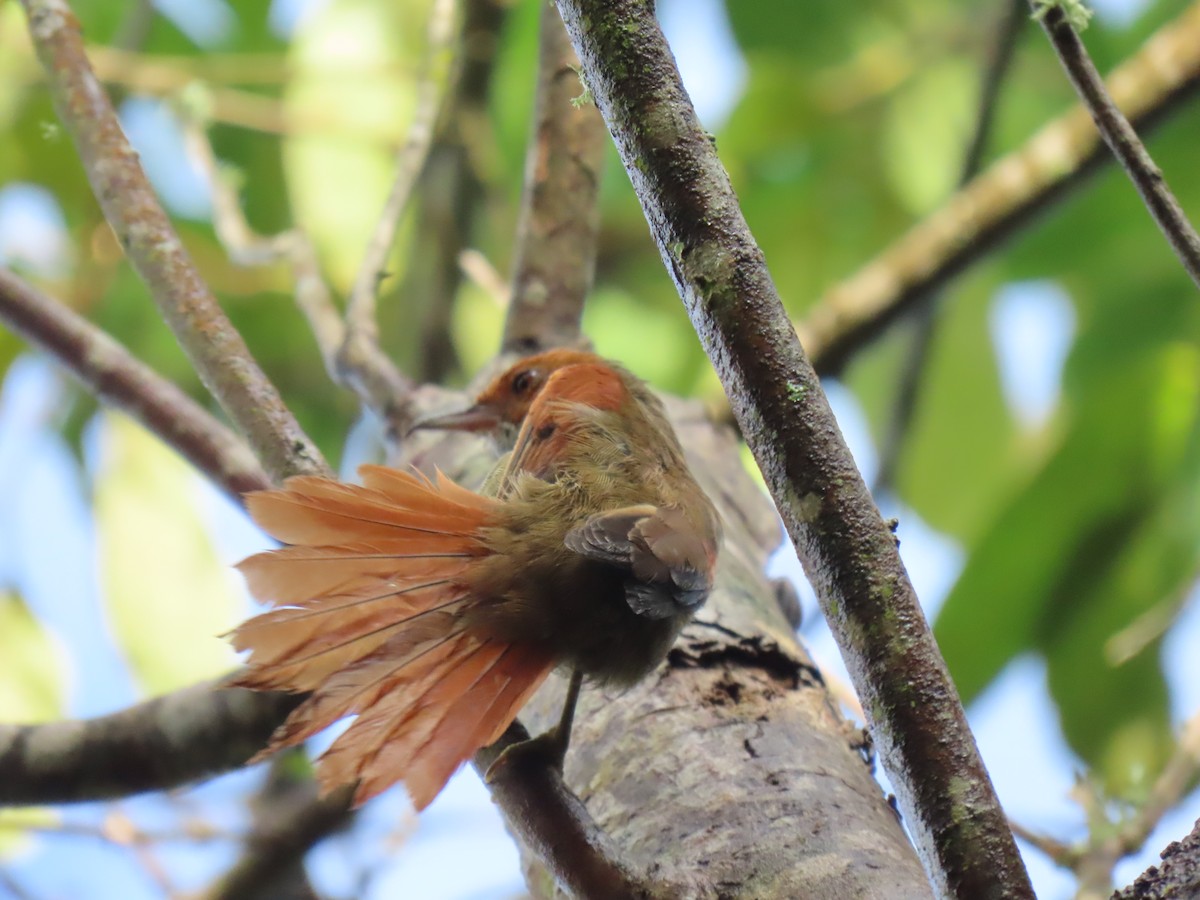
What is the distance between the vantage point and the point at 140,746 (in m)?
2.26

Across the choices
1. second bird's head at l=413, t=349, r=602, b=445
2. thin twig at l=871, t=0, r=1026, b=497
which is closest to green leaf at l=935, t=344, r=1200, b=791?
thin twig at l=871, t=0, r=1026, b=497

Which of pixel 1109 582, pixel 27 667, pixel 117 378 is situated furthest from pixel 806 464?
pixel 27 667

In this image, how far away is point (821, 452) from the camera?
43.1 inches

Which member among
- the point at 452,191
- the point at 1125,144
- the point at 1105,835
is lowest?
the point at 1105,835

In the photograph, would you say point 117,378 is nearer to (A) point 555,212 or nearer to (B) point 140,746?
(B) point 140,746

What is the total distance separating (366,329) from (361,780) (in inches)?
58.4

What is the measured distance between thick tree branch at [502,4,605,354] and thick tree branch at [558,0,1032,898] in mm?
1826

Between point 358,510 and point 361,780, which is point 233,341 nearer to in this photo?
point 358,510

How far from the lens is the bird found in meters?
1.46

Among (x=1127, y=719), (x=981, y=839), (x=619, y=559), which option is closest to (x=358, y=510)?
(x=619, y=559)

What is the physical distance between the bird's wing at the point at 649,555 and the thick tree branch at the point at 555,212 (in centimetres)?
147

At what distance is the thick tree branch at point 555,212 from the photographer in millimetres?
2990

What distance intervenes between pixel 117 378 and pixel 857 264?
118 inches

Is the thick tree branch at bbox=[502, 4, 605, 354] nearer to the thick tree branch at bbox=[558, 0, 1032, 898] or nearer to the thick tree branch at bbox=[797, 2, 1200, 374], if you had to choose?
the thick tree branch at bbox=[797, 2, 1200, 374]
